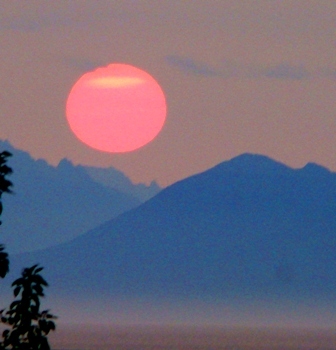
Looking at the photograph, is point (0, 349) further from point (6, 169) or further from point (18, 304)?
point (6, 169)

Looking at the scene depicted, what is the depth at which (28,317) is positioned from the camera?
4403 cm

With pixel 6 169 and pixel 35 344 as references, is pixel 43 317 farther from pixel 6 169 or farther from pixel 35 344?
pixel 6 169

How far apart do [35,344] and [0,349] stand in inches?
77.8

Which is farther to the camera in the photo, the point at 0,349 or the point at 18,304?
the point at 18,304

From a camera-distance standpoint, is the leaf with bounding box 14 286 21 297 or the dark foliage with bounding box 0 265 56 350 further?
the leaf with bounding box 14 286 21 297

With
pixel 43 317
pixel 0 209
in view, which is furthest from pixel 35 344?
pixel 0 209

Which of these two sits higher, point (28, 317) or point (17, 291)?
point (17, 291)

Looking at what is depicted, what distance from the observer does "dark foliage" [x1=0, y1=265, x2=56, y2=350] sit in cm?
4297

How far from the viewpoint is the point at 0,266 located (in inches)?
1660

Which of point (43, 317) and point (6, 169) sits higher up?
point (6, 169)

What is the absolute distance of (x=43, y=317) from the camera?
43.4 metres

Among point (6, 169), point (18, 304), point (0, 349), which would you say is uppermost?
point (6, 169)

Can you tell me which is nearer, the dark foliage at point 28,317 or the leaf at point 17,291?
the dark foliage at point 28,317

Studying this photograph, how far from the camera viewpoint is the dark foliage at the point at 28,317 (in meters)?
43.0
